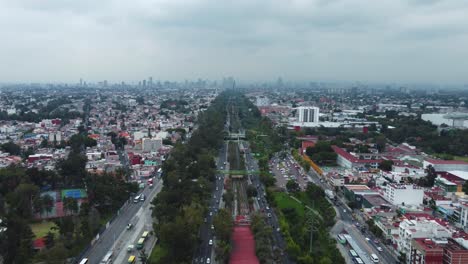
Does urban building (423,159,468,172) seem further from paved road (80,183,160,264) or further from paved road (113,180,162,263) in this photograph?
paved road (80,183,160,264)

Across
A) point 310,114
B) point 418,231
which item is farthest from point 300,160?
point 310,114

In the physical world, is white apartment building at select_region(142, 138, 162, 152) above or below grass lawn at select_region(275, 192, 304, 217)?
above

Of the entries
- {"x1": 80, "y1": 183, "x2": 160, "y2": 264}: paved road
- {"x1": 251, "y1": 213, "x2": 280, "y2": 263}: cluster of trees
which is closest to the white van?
{"x1": 80, "y1": 183, "x2": 160, "y2": 264}: paved road

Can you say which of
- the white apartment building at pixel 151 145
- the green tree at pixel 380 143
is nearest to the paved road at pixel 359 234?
the green tree at pixel 380 143

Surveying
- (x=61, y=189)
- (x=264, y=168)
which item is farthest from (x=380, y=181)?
(x=61, y=189)

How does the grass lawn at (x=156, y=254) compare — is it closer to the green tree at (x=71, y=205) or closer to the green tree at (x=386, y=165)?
the green tree at (x=71, y=205)

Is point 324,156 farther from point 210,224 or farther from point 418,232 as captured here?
point 418,232
